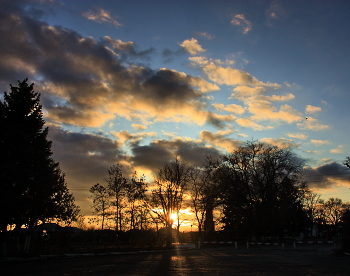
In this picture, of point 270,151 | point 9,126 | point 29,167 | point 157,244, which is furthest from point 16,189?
point 270,151

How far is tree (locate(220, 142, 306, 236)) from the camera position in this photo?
170ft

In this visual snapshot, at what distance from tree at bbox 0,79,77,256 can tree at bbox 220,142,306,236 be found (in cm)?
3161

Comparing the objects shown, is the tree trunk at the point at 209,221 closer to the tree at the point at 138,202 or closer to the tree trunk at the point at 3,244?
the tree at the point at 138,202

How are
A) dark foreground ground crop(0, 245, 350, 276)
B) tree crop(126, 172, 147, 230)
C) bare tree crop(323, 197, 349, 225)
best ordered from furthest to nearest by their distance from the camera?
bare tree crop(323, 197, 349, 225) < tree crop(126, 172, 147, 230) < dark foreground ground crop(0, 245, 350, 276)

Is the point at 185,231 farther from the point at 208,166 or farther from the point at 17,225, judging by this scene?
the point at 17,225

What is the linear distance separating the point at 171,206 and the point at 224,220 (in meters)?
10.4

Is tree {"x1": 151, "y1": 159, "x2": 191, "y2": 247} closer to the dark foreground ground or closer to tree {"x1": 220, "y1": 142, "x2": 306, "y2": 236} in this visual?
tree {"x1": 220, "y1": 142, "x2": 306, "y2": 236}

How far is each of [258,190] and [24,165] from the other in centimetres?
3817

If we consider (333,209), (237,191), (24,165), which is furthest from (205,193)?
(333,209)

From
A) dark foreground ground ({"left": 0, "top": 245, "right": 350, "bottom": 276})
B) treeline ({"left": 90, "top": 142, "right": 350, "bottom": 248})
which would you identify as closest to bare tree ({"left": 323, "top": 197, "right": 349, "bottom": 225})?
treeline ({"left": 90, "top": 142, "right": 350, "bottom": 248})

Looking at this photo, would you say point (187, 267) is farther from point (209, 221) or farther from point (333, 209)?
point (333, 209)

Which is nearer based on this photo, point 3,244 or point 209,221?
point 3,244

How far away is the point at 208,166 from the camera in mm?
55500

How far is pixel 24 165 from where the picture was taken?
2609 centimetres
